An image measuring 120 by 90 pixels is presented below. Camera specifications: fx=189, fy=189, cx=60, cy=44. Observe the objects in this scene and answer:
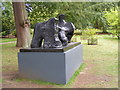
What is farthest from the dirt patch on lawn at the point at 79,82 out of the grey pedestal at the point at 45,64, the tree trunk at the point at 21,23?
the tree trunk at the point at 21,23

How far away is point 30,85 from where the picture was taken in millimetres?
4473

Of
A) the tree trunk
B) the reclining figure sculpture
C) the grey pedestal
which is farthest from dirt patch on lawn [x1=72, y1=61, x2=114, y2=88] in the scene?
the tree trunk

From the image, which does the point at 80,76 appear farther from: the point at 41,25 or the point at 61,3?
the point at 61,3

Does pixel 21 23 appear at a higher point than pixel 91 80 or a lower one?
higher

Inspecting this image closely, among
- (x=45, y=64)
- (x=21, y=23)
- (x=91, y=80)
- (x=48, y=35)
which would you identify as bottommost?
(x=91, y=80)

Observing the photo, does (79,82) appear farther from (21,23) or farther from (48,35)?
(21,23)

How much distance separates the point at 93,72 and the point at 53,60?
1.77 meters

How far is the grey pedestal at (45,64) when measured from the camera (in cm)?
453

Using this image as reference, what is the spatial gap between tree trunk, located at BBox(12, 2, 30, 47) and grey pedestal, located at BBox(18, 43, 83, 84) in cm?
740

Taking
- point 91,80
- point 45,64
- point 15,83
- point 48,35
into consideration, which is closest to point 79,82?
point 91,80

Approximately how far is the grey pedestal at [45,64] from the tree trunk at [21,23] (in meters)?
7.40

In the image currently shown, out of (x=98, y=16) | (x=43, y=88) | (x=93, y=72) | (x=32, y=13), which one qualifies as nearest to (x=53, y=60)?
(x=43, y=88)

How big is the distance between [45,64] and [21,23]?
801 centimetres

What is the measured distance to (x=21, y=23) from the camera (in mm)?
12164
